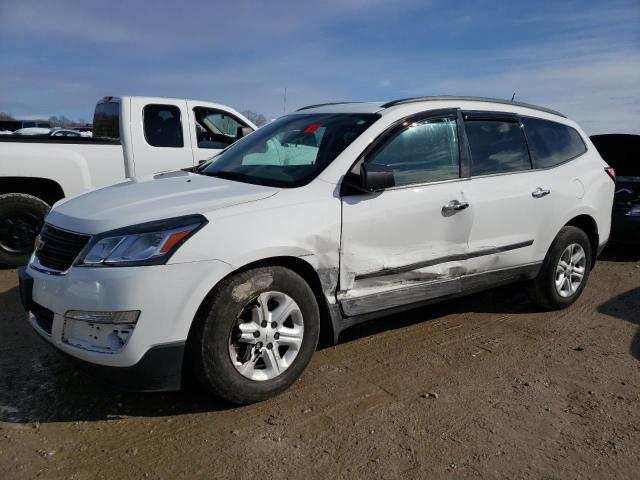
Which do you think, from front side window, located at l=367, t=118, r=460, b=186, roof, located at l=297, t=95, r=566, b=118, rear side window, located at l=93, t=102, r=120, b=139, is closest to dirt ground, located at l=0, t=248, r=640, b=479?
front side window, located at l=367, t=118, r=460, b=186

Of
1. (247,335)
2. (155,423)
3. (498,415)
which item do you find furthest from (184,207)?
(498,415)

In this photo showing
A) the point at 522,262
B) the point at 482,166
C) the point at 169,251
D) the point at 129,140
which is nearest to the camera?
the point at 169,251

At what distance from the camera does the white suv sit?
2.70m

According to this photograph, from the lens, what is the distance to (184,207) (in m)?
2.92

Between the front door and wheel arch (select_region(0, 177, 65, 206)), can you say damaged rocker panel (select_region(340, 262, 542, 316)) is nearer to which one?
the front door

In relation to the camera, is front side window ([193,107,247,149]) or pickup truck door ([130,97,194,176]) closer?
pickup truck door ([130,97,194,176])

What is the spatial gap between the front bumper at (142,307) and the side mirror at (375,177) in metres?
1.00

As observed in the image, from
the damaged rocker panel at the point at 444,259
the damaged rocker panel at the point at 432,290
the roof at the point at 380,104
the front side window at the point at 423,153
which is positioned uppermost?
the roof at the point at 380,104

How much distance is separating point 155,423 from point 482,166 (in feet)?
9.26

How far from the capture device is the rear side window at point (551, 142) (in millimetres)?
4472

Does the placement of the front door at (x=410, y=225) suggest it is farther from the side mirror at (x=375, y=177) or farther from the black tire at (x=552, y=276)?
the black tire at (x=552, y=276)

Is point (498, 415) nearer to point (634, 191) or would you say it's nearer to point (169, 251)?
point (169, 251)

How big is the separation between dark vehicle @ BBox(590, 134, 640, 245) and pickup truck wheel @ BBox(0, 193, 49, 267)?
6.88 m

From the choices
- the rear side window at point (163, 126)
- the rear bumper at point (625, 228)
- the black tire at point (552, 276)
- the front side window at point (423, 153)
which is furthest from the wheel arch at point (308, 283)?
the rear bumper at point (625, 228)
